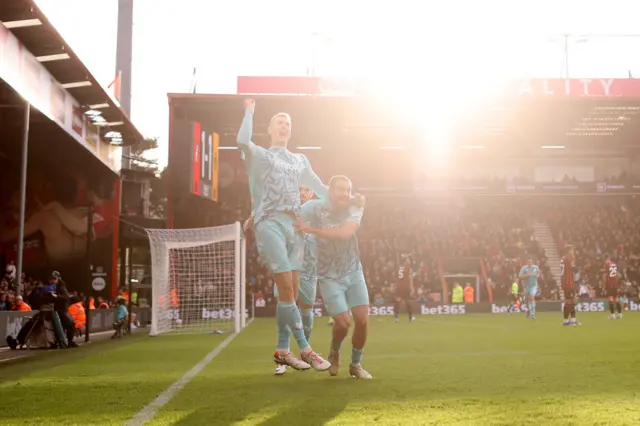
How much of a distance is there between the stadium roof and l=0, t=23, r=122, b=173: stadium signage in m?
0.18

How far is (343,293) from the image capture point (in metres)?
7.02

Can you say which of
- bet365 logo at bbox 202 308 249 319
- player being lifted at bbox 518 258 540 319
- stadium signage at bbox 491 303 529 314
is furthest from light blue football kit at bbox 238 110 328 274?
stadium signage at bbox 491 303 529 314

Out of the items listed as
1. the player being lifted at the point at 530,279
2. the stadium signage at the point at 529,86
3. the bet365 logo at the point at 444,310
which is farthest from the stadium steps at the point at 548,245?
the player being lifted at the point at 530,279

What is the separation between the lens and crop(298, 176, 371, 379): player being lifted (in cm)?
695

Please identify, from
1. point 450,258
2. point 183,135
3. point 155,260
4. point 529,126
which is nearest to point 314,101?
point 183,135

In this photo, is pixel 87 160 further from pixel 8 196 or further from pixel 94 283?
pixel 94 283

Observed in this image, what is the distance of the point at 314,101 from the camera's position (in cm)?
3794

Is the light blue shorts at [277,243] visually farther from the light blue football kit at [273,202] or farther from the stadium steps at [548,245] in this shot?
the stadium steps at [548,245]

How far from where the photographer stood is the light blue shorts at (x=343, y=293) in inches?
274

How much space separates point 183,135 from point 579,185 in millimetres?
21702

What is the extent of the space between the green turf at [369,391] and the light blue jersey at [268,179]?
63.5 inches

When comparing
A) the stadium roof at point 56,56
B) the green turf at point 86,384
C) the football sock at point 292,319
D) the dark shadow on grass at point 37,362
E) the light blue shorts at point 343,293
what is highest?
the stadium roof at point 56,56

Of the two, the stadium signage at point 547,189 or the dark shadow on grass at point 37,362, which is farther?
the stadium signage at point 547,189

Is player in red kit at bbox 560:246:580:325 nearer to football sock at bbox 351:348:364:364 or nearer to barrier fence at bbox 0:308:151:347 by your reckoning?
barrier fence at bbox 0:308:151:347
